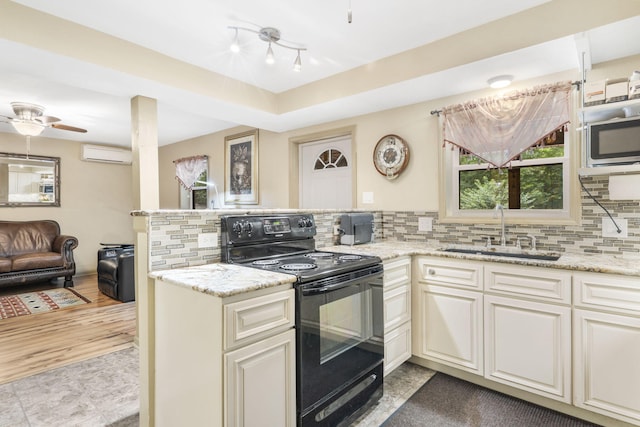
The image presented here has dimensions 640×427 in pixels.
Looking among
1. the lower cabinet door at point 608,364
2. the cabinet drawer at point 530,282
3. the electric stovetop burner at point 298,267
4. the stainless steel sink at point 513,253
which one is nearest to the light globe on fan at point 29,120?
the electric stovetop burner at point 298,267

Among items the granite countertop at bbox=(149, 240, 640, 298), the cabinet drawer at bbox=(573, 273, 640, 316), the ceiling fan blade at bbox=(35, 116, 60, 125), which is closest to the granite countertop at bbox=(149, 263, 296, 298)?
the granite countertop at bbox=(149, 240, 640, 298)

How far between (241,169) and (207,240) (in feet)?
10.1

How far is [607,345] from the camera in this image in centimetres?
178

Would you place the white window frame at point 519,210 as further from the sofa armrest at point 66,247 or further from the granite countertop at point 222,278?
the sofa armrest at point 66,247

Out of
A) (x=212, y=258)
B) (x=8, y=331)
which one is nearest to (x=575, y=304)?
(x=212, y=258)

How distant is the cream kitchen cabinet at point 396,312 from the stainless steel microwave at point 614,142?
4.33 ft

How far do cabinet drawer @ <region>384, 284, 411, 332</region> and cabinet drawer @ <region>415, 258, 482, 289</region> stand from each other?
16 cm

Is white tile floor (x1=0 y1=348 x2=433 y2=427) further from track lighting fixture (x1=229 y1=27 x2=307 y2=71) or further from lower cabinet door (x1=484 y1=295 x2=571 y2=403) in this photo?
track lighting fixture (x1=229 y1=27 x2=307 y2=71)

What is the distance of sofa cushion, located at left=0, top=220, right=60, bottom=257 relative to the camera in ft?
16.5

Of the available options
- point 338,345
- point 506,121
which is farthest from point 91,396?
point 506,121

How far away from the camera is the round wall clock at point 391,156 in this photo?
319 centimetres

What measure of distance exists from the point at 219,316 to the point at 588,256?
230 centimetres

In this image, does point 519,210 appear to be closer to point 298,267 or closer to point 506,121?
point 506,121

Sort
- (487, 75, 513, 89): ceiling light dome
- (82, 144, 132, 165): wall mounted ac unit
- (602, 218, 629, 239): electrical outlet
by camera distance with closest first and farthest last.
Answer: (602, 218, 629, 239): electrical outlet, (487, 75, 513, 89): ceiling light dome, (82, 144, 132, 165): wall mounted ac unit
